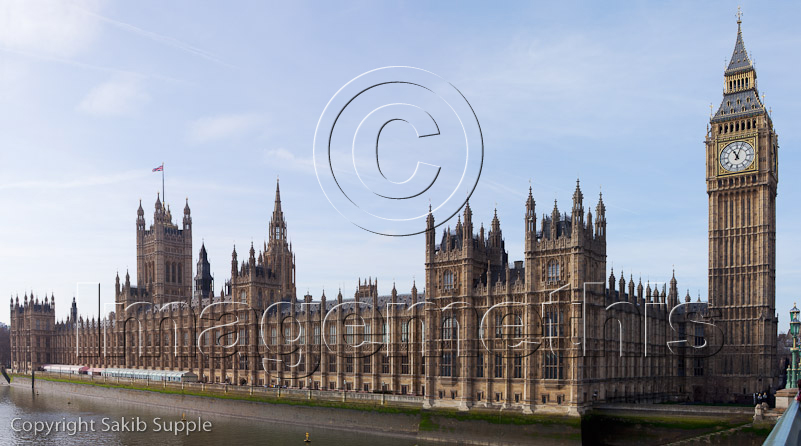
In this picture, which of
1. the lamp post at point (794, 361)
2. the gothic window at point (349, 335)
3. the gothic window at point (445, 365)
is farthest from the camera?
the gothic window at point (349, 335)

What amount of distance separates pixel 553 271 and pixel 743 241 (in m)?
49.8

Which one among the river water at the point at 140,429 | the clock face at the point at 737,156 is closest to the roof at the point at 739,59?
the clock face at the point at 737,156

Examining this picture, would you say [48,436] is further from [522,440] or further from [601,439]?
[601,439]

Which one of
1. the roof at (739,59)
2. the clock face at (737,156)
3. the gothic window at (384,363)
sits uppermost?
the roof at (739,59)

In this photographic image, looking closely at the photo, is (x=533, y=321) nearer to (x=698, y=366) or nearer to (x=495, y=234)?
(x=495, y=234)

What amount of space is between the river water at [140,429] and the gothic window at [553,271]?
26239 mm

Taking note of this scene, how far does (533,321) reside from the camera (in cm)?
9012

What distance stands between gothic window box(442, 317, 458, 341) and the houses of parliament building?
183mm

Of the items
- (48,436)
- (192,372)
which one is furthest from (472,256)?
(192,372)

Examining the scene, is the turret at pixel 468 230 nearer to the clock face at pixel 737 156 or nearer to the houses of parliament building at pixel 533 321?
the houses of parliament building at pixel 533 321

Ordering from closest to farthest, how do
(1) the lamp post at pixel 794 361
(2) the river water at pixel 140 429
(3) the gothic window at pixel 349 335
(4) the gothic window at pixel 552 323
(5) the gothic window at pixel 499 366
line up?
(1) the lamp post at pixel 794 361 < (4) the gothic window at pixel 552 323 < (2) the river water at pixel 140 429 < (5) the gothic window at pixel 499 366 < (3) the gothic window at pixel 349 335

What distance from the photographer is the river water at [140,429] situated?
91.2 meters

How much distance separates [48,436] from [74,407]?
3927cm

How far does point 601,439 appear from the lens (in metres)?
85.4
